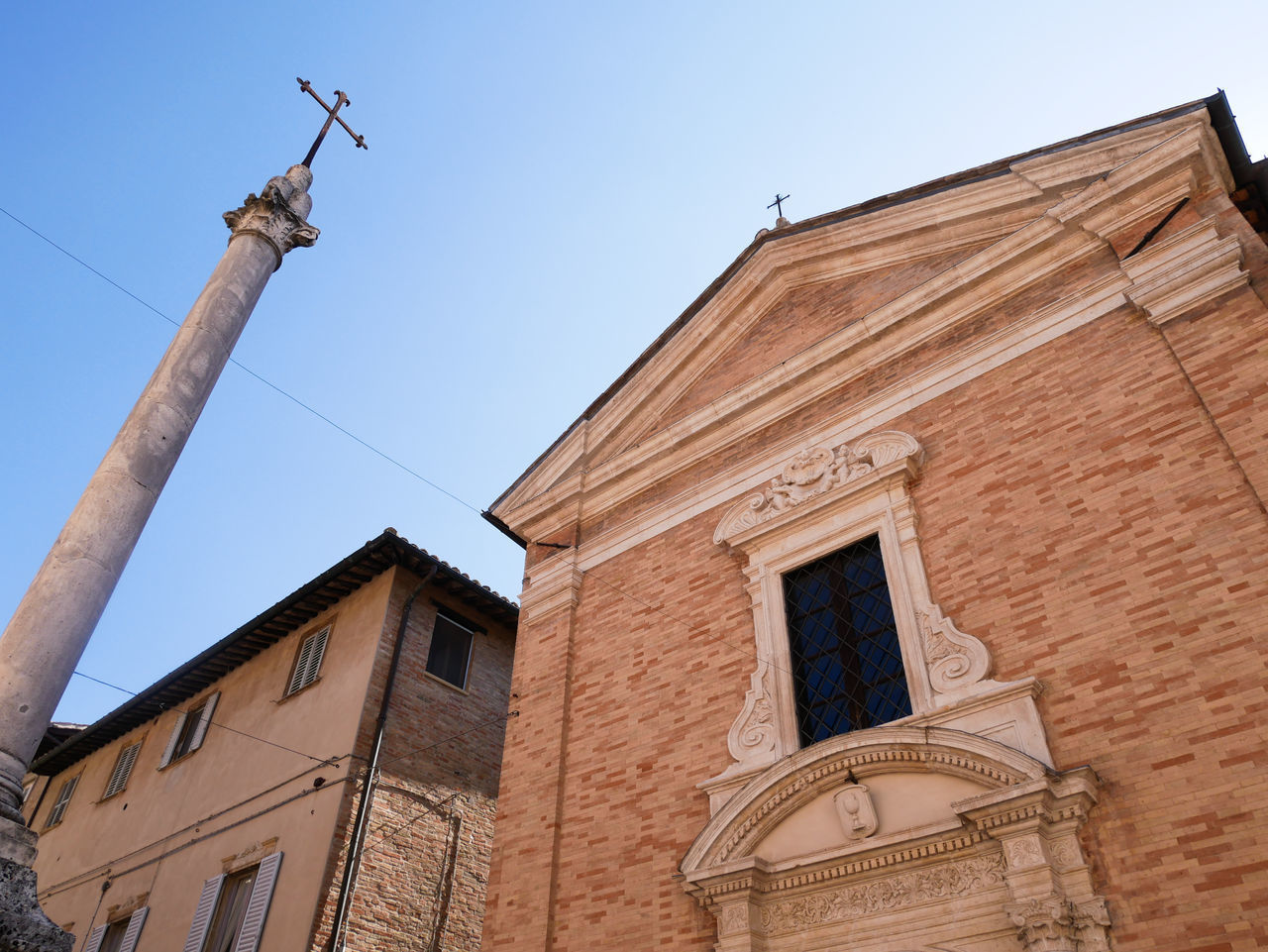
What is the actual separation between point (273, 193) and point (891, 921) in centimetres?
763

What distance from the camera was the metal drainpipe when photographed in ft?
35.1

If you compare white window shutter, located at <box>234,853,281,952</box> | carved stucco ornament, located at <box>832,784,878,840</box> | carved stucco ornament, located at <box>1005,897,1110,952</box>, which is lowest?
carved stucco ornament, located at <box>1005,897,1110,952</box>

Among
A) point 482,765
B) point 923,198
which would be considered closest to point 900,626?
point 923,198

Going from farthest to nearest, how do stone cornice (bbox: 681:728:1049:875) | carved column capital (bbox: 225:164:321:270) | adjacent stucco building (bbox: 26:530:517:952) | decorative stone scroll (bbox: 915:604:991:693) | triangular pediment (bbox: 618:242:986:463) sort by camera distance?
adjacent stucco building (bbox: 26:530:517:952)
triangular pediment (bbox: 618:242:986:463)
carved column capital (bbox: 225:164:321:270)
decorative stone scroll (bbox: 915:604:991:693)
stone cornice (bbox: 681:728:1049:875)

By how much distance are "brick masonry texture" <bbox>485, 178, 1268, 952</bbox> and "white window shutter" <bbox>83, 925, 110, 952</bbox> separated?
873 cm

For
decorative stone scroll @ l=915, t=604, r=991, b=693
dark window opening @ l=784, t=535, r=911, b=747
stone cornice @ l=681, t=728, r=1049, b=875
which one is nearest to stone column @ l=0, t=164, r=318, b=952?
stone cornice @ l=681, t=728, r=1049, b=875

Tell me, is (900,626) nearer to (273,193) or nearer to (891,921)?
(891,921)

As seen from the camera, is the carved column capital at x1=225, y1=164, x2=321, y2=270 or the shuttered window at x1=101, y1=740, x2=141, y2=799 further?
the shuttered window at x1=101, y1=740, x2=141, y2=799

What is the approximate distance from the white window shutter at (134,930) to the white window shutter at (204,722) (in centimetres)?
245

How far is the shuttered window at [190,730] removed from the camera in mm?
15398

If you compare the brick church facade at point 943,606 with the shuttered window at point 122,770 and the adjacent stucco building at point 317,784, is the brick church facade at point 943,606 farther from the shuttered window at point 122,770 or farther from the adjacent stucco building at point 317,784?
the shuttered window at point 122,770

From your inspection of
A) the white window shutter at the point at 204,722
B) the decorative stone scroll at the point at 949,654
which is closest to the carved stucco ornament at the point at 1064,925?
the decorative stone scroll at the point at 949,654

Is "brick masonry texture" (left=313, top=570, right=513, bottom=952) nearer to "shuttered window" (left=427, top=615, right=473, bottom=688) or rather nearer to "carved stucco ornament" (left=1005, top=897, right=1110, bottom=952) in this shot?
"shuttered window" (left=427, top=615, right=473, bottom=688)

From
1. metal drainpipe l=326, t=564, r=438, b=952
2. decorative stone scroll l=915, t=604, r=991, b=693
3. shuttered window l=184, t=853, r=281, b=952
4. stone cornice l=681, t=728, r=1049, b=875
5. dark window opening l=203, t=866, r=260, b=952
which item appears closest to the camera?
stone cornice l=681, t=728, r=1049, b=875
